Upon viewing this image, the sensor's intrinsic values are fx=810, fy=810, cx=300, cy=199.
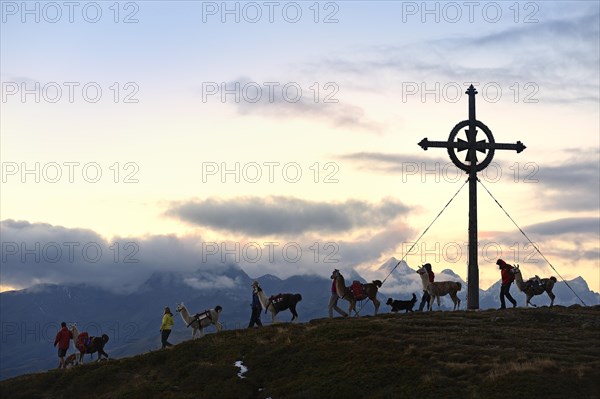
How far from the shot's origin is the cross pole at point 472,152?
48469 millimetres

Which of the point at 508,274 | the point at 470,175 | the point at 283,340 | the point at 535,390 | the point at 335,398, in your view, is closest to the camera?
the point at 535,390

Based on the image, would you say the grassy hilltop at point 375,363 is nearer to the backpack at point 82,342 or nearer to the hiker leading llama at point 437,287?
the hiker leading llama at point 437,287

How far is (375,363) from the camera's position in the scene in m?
32.2

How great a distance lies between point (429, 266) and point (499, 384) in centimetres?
1779

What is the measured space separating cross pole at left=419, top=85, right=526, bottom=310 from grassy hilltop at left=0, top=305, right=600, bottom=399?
250 inches

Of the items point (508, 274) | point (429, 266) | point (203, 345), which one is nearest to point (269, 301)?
point (203, 345)

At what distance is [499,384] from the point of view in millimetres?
28000

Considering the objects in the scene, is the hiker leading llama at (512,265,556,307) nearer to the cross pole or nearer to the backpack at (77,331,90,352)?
the cross pole

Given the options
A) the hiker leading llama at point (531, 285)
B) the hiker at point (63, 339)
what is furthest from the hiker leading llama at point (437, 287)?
the hiker at point (63, 339)

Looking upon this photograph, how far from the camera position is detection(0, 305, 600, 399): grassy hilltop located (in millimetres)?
28891

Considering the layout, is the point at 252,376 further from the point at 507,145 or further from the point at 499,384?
the point at 507,145

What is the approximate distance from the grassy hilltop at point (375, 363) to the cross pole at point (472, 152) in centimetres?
635

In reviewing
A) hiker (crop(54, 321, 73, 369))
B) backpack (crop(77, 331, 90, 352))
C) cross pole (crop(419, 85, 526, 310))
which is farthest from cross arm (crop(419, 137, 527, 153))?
hiker (crop(54, 321, 73, 369))

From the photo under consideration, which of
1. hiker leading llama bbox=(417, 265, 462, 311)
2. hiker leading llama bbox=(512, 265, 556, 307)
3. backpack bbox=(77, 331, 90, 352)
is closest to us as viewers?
backpack bbox=(77, 331, 90, 352)
